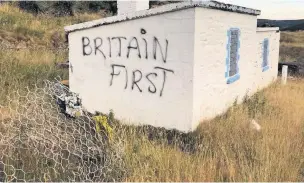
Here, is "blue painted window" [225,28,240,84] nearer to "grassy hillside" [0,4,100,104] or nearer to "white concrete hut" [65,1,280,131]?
"white concrete hut" [65,1,280,131]

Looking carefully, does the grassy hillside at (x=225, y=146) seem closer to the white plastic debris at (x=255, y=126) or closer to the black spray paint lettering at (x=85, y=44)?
the white plastic debris at (x=255, y=126)

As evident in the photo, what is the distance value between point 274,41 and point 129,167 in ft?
33.8

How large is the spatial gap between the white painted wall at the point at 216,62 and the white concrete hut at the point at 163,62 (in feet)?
0.06

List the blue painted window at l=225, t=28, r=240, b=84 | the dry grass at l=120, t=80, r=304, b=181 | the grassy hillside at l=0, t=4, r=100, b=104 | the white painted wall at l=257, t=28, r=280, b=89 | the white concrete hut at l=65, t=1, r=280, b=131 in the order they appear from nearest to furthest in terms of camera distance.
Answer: the dry grass at l=120, t=80, r=304, b=181 < the white concrete hut at l=65, t=1, r=280, b=131 < the blue painted window at l=225, t=28, r=240, b=84 < the grassy hillside at l=0, t=4, r=100, b=104 < the white painted wall at l=257, t=28, r=280, b=89

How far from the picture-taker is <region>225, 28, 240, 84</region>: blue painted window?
26.9 ft

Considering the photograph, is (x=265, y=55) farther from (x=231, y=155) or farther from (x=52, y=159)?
(x=52, y=159)

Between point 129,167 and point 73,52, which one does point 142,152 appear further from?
point 73,52

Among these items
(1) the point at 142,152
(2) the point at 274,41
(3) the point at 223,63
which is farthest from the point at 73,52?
(2) the point at 274,41

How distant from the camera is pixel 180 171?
490cm

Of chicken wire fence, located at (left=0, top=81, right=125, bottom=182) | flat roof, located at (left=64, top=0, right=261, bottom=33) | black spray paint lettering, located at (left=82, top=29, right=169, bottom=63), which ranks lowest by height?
chicken wire fence, located at (left=0, top=81, right=125, bottom=182)

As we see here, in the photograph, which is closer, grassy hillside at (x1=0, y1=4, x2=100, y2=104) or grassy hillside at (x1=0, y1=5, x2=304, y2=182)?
grassy hillside at (x1=0, y1=5, x2=304, y2=182)

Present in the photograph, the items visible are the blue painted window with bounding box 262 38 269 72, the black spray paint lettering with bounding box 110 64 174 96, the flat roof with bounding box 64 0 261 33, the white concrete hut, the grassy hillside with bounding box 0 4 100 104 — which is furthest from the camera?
the blue painted window with bounding box 262 38 269 72

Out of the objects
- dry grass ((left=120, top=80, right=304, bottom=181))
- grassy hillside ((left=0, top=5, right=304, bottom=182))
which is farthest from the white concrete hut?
dry grass ((left=120, top=80, right=304, bottom=181))

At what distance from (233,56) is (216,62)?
4.42 ft
